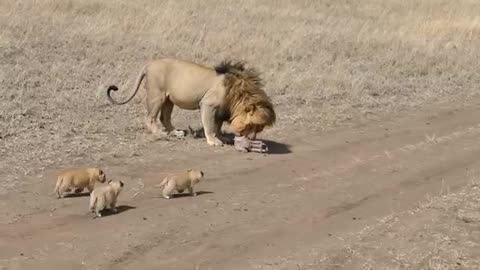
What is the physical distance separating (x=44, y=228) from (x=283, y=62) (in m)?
10.9

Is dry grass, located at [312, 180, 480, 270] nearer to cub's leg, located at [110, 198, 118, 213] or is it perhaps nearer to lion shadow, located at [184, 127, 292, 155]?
cub's leg, located at [110, 198, 118, 213]

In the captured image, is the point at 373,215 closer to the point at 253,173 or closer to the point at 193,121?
the point at 253,173

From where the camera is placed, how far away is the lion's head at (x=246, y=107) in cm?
1062

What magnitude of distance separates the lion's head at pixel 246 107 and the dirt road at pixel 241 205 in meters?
0.35

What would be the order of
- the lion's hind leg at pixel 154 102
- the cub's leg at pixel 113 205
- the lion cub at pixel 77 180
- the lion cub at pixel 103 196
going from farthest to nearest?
1. the lion's hind leg at pixel 154 102
2. the lion cub at pixel 77 180
3. the cub's leg at pixel 113 205
4. the lion cub at pixel 103 196

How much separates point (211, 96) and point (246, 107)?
51cm

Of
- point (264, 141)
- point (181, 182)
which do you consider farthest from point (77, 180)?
point (264, 141)

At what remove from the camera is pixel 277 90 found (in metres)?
14.9

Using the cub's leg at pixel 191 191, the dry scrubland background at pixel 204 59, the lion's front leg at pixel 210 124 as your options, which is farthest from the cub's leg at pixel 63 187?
the lion's front leg at pixel 210 124

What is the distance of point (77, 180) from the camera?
26.5 feet

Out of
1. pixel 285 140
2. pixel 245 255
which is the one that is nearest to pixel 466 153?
pixel 285 140

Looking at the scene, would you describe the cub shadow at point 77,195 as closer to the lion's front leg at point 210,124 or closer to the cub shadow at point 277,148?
the lion's front leg at point 210,124

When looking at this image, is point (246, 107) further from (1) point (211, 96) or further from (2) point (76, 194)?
(2) point (76, 194)

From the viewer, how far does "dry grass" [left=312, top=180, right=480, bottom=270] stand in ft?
22.6
